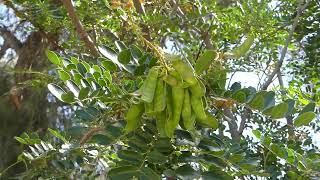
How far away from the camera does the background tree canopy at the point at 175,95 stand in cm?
99

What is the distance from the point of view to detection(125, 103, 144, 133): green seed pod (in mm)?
982

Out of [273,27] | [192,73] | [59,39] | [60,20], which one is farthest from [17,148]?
[192,73]

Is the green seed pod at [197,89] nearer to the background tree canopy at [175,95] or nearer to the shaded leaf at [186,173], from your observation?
the background tree canopy at [175,95]

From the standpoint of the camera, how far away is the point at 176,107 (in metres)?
0.93

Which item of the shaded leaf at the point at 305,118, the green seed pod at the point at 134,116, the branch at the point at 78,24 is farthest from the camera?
the branch at the point at 78,24

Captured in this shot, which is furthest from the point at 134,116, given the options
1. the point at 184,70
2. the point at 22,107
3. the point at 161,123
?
the point at 22,107

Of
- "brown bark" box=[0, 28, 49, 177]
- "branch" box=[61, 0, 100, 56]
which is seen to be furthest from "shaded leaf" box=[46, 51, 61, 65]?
"brown bark" box=[0, 28, 49, 177]

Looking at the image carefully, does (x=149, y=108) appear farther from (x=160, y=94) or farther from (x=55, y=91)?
(x=55, y=91)

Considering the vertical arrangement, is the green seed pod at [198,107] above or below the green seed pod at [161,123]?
above

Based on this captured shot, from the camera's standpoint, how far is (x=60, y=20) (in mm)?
A: 2402

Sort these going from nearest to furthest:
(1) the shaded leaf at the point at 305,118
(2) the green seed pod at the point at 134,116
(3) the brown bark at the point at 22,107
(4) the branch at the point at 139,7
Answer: (2) the green seed pod at the point at 134,116 < (1) the shaded leaf at the point at 305,118 < (4) the branch at the point at 139,7 < (3) the brown bark at the point at 22,107

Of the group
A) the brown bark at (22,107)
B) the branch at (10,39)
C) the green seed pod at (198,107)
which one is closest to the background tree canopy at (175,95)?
the green seed pod at (198,107)

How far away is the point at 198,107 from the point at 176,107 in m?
0.04

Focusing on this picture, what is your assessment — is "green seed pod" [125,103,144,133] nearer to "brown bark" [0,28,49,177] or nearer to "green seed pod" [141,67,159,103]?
"green seed pod" [141,67,159,103]
